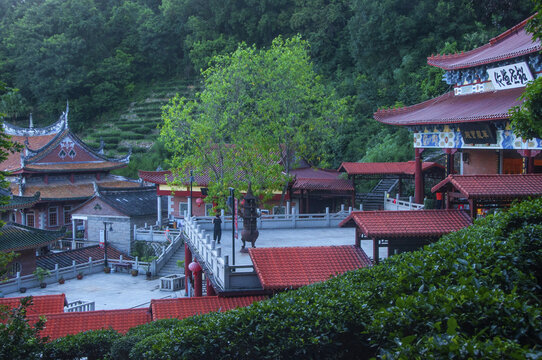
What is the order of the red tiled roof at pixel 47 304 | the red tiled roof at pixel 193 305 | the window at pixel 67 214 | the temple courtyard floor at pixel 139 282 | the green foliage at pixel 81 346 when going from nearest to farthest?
1. the green foliage at pixel 81 346
2. the red tiled roof at pixel 193 305
3. the red tiled roof at pixel 47 304
4. the temple courtyard floor at pixel 139 282
5. the window at pixel 67 214

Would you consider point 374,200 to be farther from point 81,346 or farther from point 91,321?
point 81,346

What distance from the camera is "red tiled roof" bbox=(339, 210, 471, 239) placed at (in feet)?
43.7

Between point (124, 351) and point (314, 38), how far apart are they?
136ft

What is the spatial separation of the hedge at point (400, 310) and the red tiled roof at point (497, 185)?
17.4 ft

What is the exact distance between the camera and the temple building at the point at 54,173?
34.3 meters

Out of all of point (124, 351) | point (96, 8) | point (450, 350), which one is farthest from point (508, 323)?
point (96, 8)

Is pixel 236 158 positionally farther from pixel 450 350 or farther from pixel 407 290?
pixel 450 350

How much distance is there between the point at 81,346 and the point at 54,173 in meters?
29.0

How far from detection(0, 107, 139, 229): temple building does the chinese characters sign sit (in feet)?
84.3

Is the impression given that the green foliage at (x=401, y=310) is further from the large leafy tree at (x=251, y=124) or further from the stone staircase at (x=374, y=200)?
the stone staircase at (x=374, y=200)

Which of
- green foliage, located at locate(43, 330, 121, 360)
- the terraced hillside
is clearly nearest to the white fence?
green foliage, located at locate(43, 330, 121, 360)

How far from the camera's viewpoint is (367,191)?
1272 inches

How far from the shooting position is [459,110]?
20312 mm

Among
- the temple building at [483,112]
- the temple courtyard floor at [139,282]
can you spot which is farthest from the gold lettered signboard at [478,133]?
the temple courtyard floor at [139,282]
